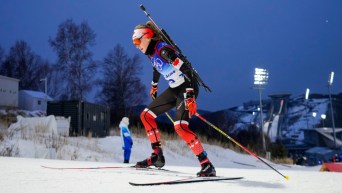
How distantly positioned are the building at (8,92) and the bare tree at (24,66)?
8.42m

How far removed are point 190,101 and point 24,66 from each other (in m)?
43.7

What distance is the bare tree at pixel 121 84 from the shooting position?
119 feet

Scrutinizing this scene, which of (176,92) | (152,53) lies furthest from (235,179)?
(152,53)

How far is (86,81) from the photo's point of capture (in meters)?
34.0

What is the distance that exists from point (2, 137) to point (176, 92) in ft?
33.6

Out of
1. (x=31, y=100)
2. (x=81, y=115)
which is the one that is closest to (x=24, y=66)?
(x=31, y=100)

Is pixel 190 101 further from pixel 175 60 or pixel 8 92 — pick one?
pixel 8 92

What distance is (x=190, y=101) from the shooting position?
14.8 feet

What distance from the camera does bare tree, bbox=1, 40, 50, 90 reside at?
1730 inches

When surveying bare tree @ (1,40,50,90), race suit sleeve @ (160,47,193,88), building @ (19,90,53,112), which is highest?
bare tree @ (1,40,50,90)

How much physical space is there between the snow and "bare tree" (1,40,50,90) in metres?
28.7

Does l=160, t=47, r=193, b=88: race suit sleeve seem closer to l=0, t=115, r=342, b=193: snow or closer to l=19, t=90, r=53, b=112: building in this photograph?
l=0, t=115, r=342, b=193: snow

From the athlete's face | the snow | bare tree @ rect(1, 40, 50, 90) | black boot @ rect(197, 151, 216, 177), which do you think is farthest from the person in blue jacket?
bare tree @ rect(1, 40, 50, 90)

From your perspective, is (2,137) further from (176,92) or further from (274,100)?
(274,100)
